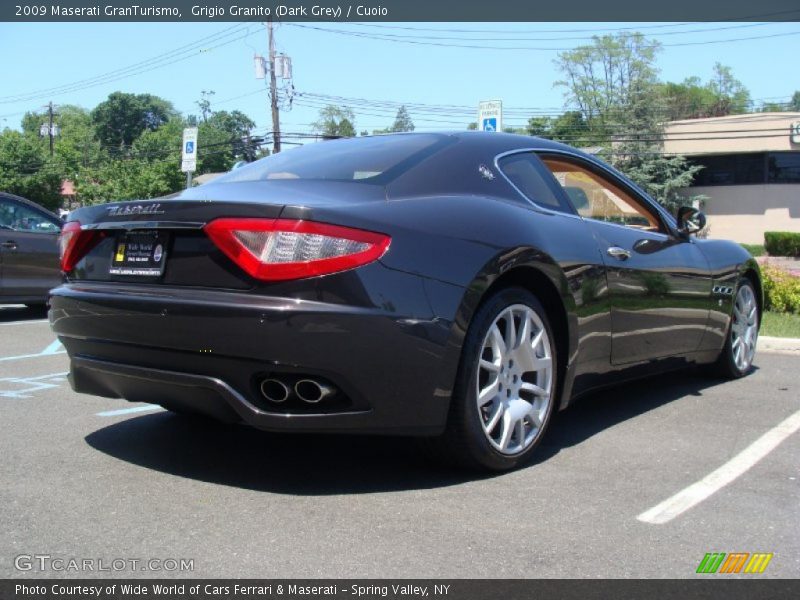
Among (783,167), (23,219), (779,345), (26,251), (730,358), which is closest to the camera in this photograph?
(730,358)

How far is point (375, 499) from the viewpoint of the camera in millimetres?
3252

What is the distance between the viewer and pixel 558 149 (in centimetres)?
455

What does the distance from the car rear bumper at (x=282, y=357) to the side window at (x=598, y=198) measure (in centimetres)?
157

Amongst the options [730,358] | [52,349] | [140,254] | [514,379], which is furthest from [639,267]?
[52,349]

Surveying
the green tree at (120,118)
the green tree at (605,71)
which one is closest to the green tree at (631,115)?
the green tree at (605,71)

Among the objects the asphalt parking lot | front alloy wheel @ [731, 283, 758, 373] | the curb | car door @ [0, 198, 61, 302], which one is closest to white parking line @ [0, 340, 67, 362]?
the asphalt parking lot

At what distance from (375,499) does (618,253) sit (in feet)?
6.45

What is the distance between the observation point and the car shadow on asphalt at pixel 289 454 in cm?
347

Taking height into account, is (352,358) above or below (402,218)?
below

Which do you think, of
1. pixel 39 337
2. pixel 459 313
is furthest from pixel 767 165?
pixel 459 313

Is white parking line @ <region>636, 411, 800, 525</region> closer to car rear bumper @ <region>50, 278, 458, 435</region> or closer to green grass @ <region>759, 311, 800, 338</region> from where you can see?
car rear bumper @ <region>50, 278, 458, 435</region>

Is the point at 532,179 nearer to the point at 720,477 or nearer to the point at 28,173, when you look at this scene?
the point at 720,477

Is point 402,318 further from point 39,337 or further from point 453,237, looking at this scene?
point 39,337
